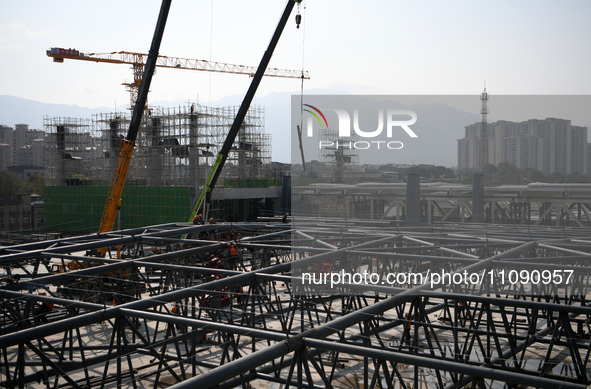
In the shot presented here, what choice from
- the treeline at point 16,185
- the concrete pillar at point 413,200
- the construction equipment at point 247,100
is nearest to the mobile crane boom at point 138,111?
the construction equipment at point 247,100

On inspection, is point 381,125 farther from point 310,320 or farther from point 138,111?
point 138,111

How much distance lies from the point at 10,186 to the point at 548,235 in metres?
101

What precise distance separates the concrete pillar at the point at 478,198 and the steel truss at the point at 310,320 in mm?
587

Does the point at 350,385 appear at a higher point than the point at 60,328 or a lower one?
lower

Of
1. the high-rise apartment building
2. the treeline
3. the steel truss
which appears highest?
the high-rise apartment building

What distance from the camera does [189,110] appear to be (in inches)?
2359

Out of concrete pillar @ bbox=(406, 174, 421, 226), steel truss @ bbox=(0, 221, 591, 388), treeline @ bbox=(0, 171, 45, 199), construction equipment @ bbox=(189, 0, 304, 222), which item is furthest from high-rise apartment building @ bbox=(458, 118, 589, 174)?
treeline @ bbox=(0, 171, 45, 199)

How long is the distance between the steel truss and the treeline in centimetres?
8196

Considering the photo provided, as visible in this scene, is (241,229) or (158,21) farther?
(158,21)

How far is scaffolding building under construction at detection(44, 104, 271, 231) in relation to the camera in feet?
185

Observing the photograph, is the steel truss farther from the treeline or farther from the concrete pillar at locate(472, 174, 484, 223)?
the treeline

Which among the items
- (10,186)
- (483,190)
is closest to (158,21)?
(483,190)

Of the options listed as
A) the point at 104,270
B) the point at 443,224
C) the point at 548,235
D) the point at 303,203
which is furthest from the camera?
the point at 303,203

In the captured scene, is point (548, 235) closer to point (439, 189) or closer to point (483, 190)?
point (483, 190)
